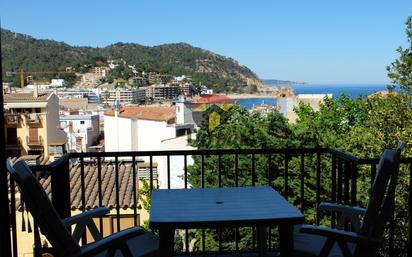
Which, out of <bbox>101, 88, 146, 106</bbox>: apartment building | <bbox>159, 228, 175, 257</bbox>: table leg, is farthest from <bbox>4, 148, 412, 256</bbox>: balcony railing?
<bbox>101, 88, 146, 106</bbox>: apartment building

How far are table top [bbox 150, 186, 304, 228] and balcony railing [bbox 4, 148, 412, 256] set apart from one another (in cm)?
72

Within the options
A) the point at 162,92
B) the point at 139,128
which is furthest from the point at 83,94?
the point at 139,128

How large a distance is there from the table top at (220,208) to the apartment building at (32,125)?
33064 millimetres

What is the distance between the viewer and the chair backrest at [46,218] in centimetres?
212

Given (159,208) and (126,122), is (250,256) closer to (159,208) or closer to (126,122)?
(159,208)

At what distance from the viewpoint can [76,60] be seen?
8638 cm

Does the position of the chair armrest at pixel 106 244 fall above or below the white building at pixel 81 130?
above

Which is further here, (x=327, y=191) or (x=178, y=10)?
(x=178, y=10)

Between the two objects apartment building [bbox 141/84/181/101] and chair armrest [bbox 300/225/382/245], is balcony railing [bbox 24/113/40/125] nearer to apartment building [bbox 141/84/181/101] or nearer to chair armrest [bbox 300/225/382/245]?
chair armrest [bbox 300/225/382/245]

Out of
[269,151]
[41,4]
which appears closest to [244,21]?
[41,4]

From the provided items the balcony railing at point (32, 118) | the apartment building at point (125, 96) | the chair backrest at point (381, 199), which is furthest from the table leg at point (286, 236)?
the apartment building at point (125, 96)

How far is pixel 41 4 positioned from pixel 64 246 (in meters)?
77.5

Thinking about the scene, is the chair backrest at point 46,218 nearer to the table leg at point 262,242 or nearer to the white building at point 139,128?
the table leg at point 262,242

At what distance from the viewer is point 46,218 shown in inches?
83.9
